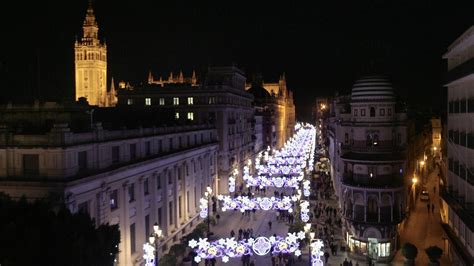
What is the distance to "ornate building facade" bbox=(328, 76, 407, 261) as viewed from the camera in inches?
1841

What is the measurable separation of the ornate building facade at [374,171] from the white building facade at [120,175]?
16330 mm

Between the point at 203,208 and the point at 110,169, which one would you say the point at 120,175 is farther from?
the point at 203,208

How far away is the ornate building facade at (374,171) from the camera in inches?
1841

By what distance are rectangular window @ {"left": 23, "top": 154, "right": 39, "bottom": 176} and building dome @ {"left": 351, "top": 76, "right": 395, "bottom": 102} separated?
1147 inches

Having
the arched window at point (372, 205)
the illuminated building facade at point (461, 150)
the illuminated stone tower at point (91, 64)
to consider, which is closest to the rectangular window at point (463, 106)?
the illuminated building facade at point (461, 150)

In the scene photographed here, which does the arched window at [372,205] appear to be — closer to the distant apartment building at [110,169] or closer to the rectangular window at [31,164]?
the distant apartment building at [110,169]

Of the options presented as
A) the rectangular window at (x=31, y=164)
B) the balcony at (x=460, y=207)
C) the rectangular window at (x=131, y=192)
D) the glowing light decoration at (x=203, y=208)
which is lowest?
the glowing light decoration at (x=203, y=208)

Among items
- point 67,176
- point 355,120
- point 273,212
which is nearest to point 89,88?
point 273,212

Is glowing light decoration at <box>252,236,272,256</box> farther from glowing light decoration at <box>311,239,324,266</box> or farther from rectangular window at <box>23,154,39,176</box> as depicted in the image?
rectangular window at <box>23,154,39,176</box>

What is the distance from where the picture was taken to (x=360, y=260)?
4647cm

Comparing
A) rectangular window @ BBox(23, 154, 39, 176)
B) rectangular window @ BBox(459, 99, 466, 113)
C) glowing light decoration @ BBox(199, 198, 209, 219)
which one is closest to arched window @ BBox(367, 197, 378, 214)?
rectangular window @ BBox(459, 99, 466, 113)

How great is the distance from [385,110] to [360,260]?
13.5 m

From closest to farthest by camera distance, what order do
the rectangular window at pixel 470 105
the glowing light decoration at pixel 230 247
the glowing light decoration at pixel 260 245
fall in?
the rectangular window at pixel 470 105, the glowing light decoration at pixel 260 245, the glowing light decoration at pixel 230 247

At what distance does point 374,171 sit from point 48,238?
32028mm
